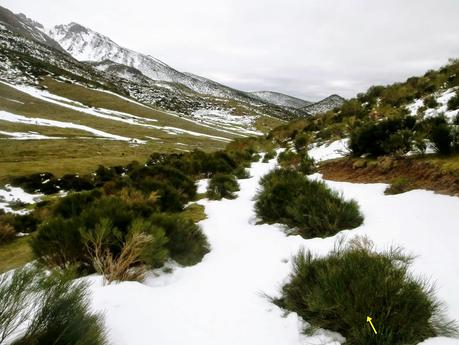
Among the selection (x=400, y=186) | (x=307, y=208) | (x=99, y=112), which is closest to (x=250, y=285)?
(x=307, y=208)

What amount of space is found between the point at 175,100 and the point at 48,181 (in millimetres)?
112762

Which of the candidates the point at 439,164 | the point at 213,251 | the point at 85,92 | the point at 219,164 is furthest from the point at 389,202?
the point at 85,92

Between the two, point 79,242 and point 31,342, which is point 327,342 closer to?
point 31,342

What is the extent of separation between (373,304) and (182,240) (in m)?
3.13

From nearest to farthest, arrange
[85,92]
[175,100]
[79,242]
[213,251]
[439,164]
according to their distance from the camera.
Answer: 1. [79,242]
2. [213,251]
3. [439,164]
4. [85,92]
5. [175,100]

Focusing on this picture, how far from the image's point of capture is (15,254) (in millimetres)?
6309

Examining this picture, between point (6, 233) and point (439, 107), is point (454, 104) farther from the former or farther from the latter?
point (6, 233)

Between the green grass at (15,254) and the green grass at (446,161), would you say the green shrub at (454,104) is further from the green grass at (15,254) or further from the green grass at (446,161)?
the green grass at (15,254)

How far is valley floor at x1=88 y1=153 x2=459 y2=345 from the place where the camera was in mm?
2957

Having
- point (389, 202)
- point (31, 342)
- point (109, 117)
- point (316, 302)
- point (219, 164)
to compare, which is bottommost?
point (109, 117)

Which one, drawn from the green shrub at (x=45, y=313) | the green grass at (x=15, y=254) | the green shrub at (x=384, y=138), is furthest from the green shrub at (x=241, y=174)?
the green shrub at (x=45, y=313)

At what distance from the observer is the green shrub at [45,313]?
2129mm

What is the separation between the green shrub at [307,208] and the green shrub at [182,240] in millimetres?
1483

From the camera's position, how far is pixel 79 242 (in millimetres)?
4445
